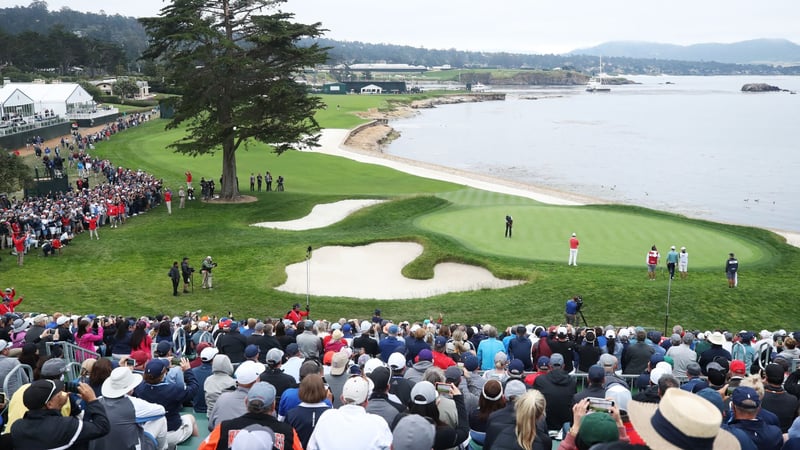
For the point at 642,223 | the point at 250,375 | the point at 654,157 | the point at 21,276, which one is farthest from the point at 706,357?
the point at 654,157

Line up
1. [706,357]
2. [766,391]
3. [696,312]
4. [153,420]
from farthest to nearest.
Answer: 1. [696,312]
2. [706,357]
3. [766,391]
4. [153,420]

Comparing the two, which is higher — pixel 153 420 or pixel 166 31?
pixel 166 31

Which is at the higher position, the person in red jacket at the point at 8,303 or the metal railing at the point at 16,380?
the metal railing at the point at 16,380

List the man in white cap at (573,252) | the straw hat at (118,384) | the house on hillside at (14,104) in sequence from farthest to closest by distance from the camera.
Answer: the house on hillside at (14,104) → the man in white cap at (573,252) → the straw hat at (118,384)

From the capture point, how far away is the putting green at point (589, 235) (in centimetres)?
2660

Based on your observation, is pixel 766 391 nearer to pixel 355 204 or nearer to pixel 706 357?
pixel 706 357

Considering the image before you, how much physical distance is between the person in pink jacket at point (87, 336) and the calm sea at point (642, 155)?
50.3 metres

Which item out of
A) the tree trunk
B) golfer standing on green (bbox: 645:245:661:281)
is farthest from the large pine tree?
golfer standing on green (bbox: 645:245:661:281)

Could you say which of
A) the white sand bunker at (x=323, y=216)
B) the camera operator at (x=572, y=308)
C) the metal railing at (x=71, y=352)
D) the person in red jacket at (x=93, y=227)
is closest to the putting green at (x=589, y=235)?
the white sand bunker at (x=323, y=216)

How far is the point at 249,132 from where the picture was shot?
37.9 meters

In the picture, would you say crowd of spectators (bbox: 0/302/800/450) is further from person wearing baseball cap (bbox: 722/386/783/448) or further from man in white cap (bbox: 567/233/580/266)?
man in white cap (bbox: 567/233/580/266)

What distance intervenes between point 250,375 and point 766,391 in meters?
6.61

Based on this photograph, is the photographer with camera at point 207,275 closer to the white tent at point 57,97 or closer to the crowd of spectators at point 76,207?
the crowd of spectators at point 76,207

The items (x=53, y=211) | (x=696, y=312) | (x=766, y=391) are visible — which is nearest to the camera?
(x=766, y=391)
